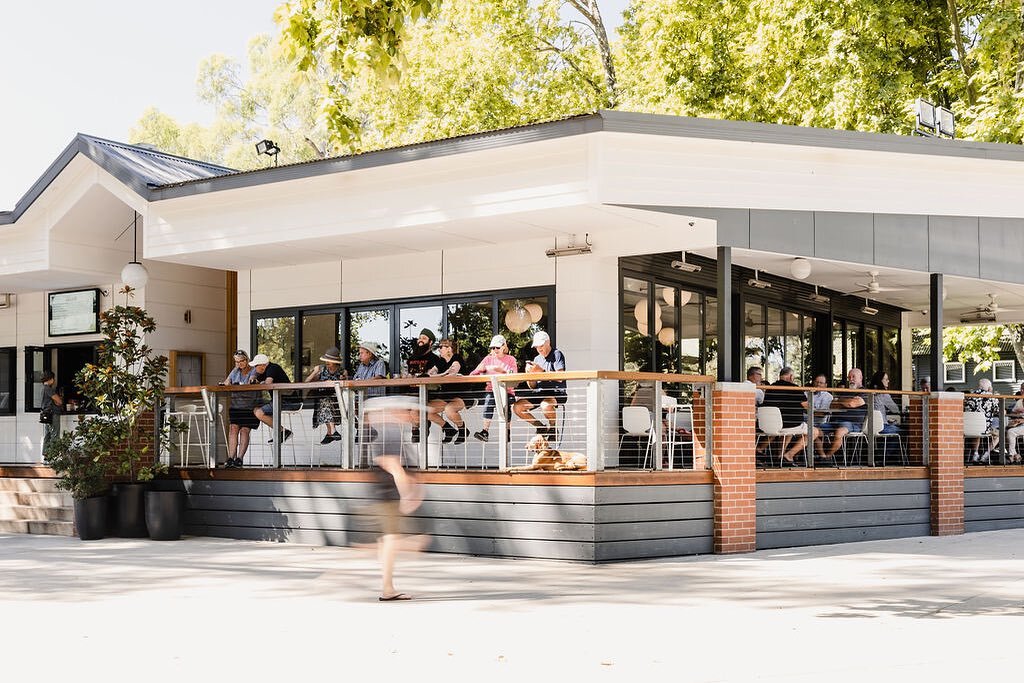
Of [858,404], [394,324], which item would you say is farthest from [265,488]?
[858,404]

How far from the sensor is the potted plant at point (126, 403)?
47.3ft

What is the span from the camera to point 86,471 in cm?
1423

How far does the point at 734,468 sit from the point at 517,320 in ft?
11.4

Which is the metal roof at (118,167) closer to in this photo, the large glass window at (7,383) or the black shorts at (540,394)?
the large glass window at (7,383)

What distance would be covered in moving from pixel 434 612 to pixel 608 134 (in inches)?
213

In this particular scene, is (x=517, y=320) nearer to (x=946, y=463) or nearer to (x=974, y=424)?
(x=946, y=463)

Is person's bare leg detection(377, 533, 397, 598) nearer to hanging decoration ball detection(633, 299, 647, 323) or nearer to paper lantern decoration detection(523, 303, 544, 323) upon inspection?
paper lantern decoration detection(523, 303, 544, 323)

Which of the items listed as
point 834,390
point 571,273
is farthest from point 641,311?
point 834,390

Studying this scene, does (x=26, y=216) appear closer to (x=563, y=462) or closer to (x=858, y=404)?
(x=563, y=462)

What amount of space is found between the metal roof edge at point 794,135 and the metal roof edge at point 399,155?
441 mm

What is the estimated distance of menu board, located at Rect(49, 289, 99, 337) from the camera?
18000 millimetres

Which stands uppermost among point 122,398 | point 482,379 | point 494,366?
point 494,366

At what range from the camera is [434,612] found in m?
8.64

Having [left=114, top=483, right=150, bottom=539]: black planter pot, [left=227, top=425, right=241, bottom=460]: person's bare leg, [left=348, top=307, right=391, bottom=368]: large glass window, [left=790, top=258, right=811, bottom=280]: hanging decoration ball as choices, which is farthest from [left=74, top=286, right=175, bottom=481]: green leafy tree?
[left=790, top=258, right=811, bottom=280]: hanging decoration ball
